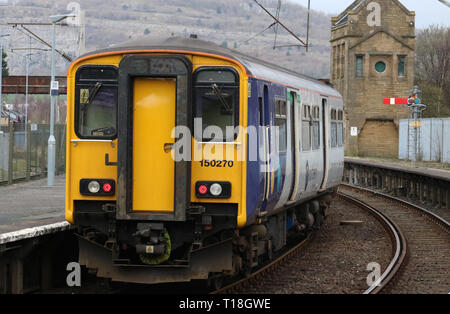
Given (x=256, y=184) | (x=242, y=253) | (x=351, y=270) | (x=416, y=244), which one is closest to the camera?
(x=256, y=184)

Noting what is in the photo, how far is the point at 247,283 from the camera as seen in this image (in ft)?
38.9

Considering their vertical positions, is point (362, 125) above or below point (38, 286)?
above

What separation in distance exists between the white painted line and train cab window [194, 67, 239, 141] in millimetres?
2664

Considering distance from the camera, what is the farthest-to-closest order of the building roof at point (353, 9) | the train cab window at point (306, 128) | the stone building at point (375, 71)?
the building roof at point (353, 9), the stone building at point (375, 71), the train cab window at point (306, 128)

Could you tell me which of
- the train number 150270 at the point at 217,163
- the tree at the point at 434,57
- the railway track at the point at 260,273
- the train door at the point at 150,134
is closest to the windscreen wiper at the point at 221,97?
the train door at the point at 150,134

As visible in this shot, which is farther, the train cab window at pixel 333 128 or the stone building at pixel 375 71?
the stone building at pixel 375 71

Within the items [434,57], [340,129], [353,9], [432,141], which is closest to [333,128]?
[340,129]

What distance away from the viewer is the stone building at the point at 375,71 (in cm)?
6081

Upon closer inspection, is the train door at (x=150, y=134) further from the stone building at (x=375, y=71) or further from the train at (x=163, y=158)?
the stone building at (x=375, y=71)

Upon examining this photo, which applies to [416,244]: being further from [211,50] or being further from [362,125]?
[362,125]

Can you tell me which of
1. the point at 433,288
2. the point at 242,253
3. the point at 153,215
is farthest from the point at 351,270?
the point at 153,215

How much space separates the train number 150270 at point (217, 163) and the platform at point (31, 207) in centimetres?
251

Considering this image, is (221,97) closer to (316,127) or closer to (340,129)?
(316,127)
